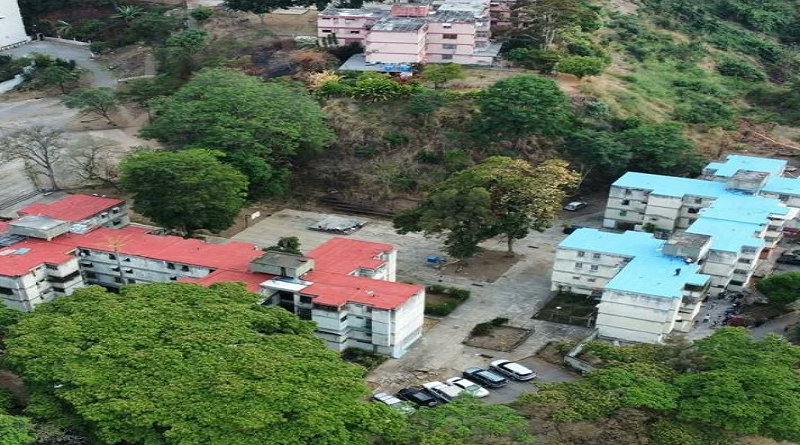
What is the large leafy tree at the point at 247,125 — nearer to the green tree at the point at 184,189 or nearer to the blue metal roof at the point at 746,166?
the green tree at the point at 184,189

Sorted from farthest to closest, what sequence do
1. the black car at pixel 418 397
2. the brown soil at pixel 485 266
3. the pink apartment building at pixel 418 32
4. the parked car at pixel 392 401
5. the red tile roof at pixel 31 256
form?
the pink apartment building at pixel 418 32
the brown soil at pixel 485 266
the red tile roof at pixel 31 256
the black car at pixel 418 397
the parked car at pixel 392 401

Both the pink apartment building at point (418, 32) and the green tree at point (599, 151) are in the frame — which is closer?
the green tree at point (599, 151)

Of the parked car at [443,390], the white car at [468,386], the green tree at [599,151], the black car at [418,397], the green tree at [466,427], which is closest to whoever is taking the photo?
the green tree at [466,427]

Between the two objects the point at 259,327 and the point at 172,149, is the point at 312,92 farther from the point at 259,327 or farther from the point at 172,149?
the point at 259,327

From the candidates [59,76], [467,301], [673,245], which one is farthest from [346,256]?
[59,76]

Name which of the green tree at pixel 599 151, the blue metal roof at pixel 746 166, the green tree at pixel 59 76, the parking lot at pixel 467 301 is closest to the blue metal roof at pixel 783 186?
the blue metal roof at pixel 746 166

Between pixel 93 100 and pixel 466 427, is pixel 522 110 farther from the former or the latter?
pixel 93 100

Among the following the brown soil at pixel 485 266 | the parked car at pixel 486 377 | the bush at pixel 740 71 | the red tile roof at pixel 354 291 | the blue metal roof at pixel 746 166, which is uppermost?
the bush at pixel 740 71

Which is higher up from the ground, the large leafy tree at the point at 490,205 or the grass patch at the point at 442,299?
the large leafy tree at the point at 490,205
